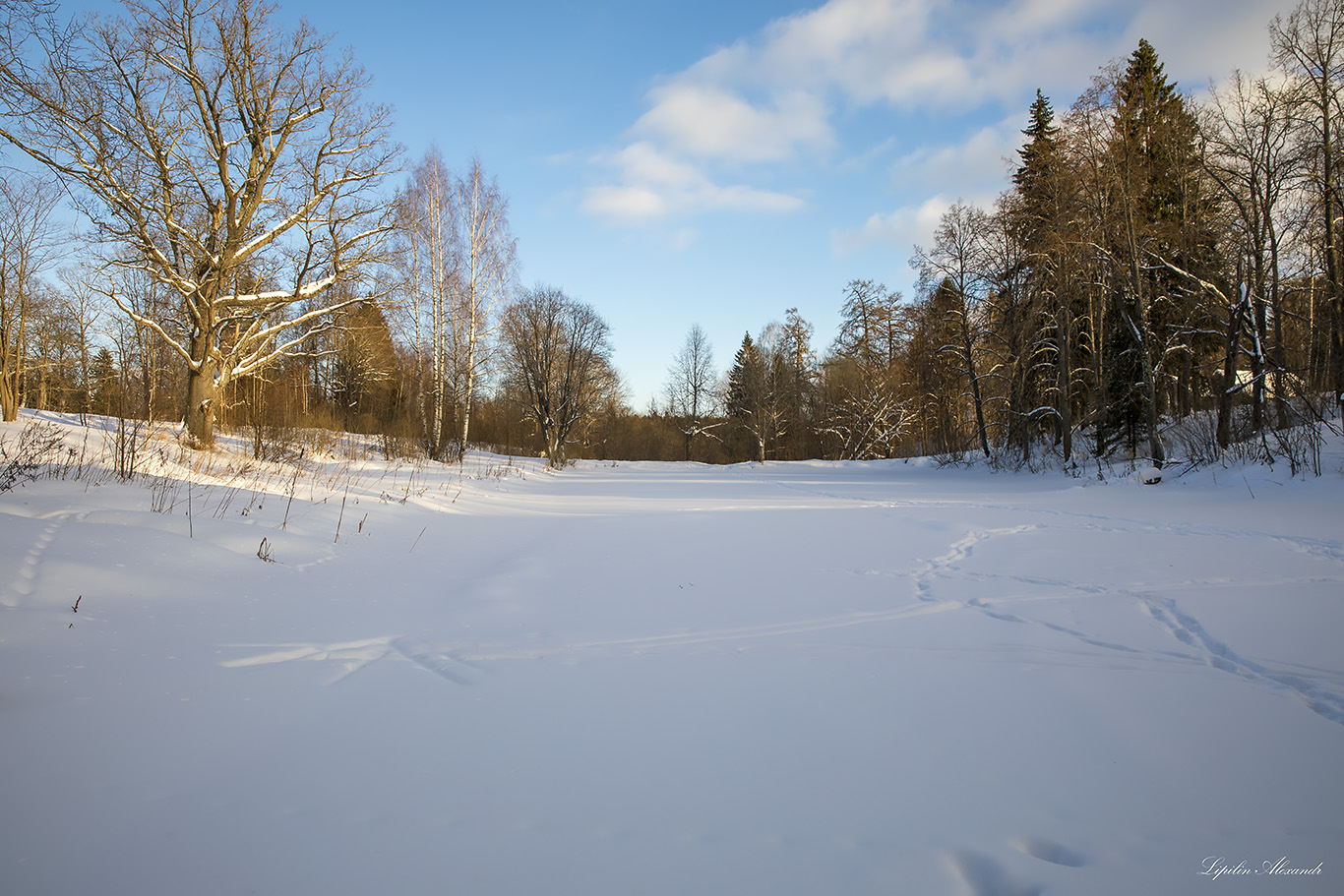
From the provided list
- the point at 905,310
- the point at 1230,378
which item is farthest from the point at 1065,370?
the point at 905,310

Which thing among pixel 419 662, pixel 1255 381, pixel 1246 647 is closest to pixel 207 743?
pixel 419 662

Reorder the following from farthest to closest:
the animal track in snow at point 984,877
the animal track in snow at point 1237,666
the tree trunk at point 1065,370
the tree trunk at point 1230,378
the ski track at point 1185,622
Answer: the tree trunk at point 1065,370 → the tree trunk at point 1230,378 → the ski track at point 1185,622 → the animal track in snow at point 1237,666 → the animal track in snow at point 984,877

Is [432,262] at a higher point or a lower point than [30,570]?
higher

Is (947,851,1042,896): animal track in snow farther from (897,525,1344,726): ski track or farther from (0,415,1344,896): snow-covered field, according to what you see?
(897,525,1344,726): ski track

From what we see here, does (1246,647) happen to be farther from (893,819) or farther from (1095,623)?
(893,819)

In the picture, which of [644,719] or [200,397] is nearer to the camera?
[644,719]

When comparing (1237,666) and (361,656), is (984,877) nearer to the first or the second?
(1237,666)

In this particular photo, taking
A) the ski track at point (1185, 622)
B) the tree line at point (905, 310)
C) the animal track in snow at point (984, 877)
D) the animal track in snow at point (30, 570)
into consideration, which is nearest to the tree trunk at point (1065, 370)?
the tree line at point (905, 310)

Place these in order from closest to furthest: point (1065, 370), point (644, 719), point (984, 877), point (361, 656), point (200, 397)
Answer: point (984, 877), point (644, 719), point (361, 656), point (200, 397), point (1065, 370)

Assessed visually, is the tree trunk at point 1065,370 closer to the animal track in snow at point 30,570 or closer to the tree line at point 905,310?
the tree line at point 905,310

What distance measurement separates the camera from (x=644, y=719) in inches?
97.0

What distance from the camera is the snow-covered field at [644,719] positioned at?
1.62 meters

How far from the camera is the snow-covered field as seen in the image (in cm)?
162

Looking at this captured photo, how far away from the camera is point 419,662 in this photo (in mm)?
3076
